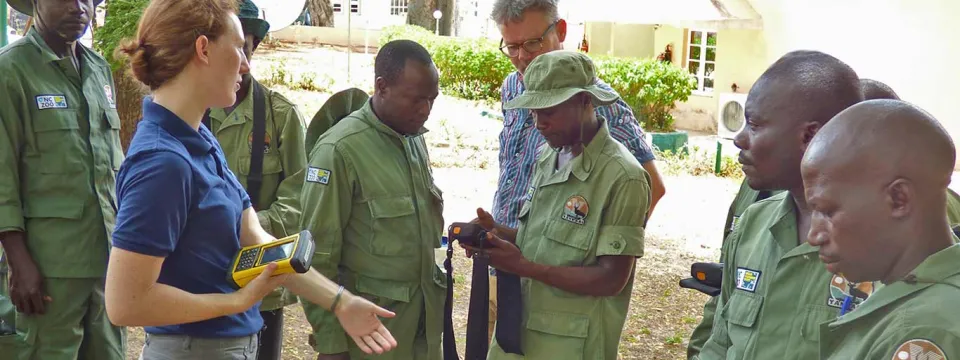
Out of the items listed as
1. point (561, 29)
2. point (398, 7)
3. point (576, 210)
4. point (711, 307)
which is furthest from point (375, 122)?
point (398, 7)

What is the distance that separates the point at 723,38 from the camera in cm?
1512

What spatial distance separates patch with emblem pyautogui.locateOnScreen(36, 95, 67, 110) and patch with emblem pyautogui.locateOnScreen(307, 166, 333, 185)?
1119 millimetres

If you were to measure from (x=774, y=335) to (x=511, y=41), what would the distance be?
2138mm

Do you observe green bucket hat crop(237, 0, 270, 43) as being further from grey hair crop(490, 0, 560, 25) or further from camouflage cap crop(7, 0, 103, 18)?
grey hair crop(490, 0, 560, 25)

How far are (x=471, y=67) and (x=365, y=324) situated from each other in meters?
14.2

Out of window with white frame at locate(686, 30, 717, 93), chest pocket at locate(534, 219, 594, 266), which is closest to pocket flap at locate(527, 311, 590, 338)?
chest pocket at locate(534, 219, 594, 266)

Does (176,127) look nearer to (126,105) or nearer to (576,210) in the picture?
(576,210)

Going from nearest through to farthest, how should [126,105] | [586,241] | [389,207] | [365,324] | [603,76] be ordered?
[365,324] → [586,241] → [389,207] → [126,105] → [603,76]

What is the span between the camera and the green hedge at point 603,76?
14.7m

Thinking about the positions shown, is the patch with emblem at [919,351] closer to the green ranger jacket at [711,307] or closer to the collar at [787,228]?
the collar at [787,228]

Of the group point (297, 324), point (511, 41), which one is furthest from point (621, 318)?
point (297, 324)

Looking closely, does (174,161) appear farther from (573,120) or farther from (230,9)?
(573,120)

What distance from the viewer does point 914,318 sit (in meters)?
1.67

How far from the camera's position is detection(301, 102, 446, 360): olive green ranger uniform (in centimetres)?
336
